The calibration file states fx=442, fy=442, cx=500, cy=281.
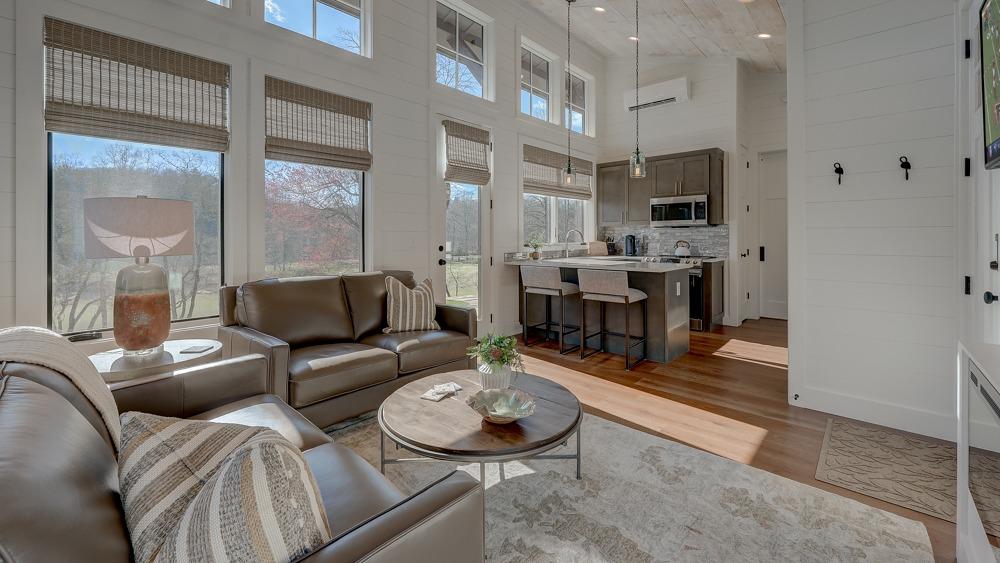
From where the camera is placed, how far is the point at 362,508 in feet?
3.90

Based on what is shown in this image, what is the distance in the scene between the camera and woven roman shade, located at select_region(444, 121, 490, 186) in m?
4.46

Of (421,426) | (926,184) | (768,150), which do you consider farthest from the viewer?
(768,150)

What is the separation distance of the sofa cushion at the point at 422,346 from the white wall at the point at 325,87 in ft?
3.19

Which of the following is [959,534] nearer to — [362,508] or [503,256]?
[362,508]

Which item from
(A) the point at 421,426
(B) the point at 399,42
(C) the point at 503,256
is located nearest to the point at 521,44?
(B) the point at 399,42

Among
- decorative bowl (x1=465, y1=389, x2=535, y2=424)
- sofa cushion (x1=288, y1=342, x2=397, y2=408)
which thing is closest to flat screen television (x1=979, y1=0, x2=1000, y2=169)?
decorative bowl (x1=465, y1=389, x2=535, y2=424)

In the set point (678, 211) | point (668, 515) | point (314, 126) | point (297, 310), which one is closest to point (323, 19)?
point (314, 126)

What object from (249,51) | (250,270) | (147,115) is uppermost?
(249,51)

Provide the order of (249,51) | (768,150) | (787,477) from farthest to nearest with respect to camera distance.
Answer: (768,150) → (249,51) → (787,477)

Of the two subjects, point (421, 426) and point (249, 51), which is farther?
point (249, 51)

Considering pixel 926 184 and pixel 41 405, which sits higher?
pixel 926 184

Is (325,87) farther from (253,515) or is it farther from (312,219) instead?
(253,515)

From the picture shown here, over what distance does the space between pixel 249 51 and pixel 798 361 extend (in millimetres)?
4419

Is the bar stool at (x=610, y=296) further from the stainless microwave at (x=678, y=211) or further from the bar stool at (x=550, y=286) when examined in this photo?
the stainless microwave at (x=678, y=211)
